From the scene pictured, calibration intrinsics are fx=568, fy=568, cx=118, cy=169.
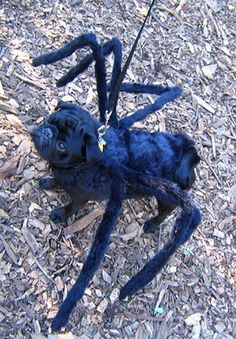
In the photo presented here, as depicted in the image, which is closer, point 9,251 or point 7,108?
point 9,251

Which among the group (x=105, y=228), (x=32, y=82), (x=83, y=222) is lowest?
(x=83, y=222)

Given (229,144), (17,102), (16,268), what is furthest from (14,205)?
(229,144)

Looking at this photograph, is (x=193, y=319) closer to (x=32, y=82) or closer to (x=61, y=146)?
(x=61, y=146)

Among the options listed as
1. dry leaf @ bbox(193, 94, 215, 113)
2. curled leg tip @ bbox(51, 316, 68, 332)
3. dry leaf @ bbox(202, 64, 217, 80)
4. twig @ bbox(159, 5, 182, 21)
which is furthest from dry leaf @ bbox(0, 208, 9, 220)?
twig @ bbox(159, 5, 182, 21)

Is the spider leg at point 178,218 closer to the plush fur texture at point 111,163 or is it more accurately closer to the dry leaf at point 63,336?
the plush fur texture at point 111,163

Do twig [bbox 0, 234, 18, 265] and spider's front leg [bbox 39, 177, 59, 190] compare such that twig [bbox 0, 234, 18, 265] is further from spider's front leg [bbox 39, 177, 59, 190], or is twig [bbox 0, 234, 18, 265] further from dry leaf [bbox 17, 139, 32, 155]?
dry leaf [bbox 17, 139, 32, 155]

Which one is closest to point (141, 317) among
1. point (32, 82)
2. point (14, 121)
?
point (14, 121)

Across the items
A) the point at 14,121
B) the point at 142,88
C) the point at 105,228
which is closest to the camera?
the point at 105,228
